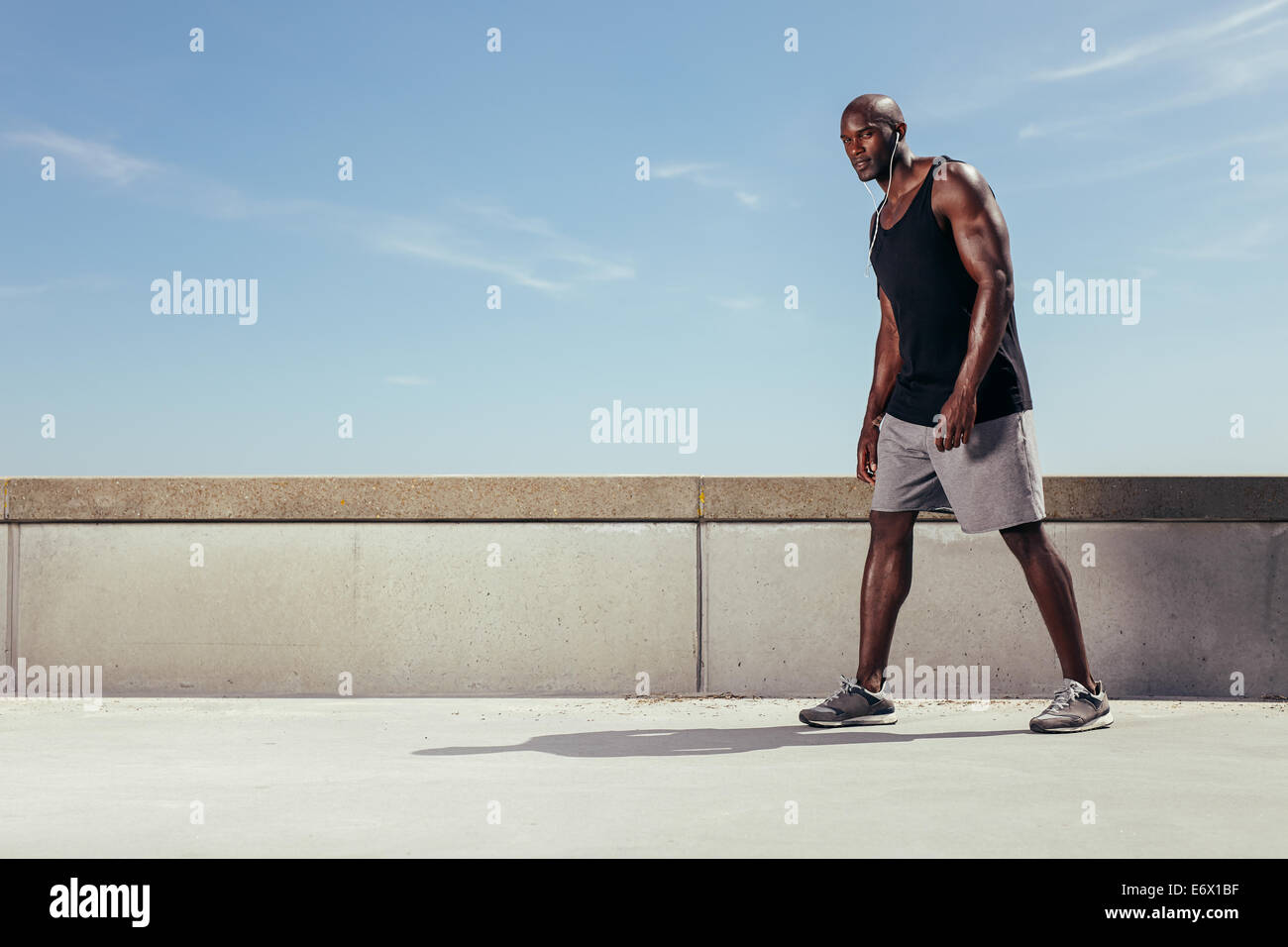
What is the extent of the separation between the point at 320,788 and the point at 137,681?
2813 mm

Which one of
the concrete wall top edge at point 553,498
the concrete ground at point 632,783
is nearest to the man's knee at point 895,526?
the concrete ground at point 632,783

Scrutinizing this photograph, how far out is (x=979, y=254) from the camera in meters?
4.23

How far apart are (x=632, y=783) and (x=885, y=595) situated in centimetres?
156

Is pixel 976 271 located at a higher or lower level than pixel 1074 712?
higher

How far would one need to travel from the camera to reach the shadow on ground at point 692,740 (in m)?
3.97

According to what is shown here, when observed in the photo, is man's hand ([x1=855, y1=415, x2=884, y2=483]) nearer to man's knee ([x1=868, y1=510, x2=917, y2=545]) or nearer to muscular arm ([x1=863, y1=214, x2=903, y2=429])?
muscular arm ([x1=863, y1=214, x2=903, y2=429])

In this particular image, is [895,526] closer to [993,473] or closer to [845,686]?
[993,473]

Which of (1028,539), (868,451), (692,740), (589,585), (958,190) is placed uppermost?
(958,190)

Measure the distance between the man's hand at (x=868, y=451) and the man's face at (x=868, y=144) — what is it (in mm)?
993

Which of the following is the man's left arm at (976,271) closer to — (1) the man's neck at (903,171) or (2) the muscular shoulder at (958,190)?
(2) the muscular shoulder at (958,190)

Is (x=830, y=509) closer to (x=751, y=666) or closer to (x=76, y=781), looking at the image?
(x=751, y=666)

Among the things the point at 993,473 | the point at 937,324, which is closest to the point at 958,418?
the point at 993,473
